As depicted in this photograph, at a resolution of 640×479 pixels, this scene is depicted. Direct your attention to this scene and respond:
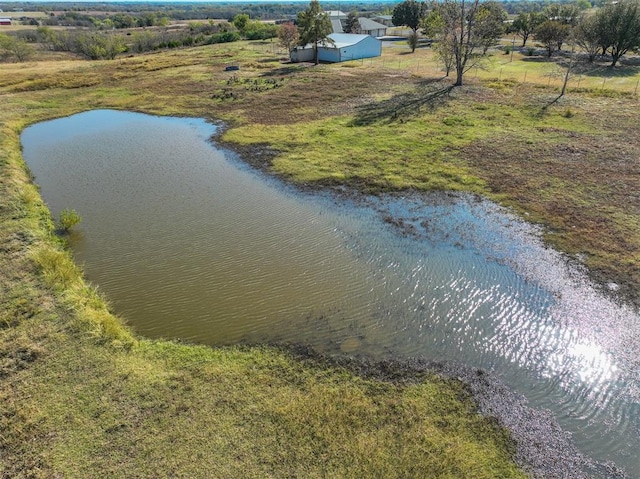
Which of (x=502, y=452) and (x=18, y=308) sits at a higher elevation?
(x=18, y=308)

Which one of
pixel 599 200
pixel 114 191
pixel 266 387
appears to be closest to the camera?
pixel 266 387

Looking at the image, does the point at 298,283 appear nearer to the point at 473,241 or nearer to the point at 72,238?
the point at 473,241

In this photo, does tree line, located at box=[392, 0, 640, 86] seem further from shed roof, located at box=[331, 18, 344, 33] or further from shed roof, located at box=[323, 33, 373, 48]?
shed roof, located at box=[331, 18, 344, 33]

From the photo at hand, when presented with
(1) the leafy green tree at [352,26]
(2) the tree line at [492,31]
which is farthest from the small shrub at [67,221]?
(1) the leafy green tree at [352,26]

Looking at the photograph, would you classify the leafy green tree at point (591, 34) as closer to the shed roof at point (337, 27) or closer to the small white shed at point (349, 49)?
the small white shed at point (349, 49)

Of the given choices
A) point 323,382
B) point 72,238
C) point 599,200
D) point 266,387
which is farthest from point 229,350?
point 599,200

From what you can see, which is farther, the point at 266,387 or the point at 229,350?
the point at 229,350

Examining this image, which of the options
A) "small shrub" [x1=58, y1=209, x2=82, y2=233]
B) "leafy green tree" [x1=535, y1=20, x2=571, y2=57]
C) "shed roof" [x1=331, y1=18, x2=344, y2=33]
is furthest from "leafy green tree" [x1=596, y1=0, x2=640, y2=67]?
"small shrub" [x1=58, y1=209, x2=82, y2=233]

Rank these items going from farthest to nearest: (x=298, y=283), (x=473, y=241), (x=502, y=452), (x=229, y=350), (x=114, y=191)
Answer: (x=114, y=191), (x=473, y=241), (x=298, y=283), (x=229, y=350), (x=502, y=452)
